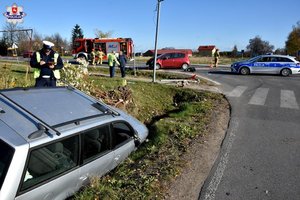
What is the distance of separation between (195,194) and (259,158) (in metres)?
2.21

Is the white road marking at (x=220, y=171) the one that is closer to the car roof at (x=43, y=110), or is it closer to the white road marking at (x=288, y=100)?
the car roof at (x=43, y=110)

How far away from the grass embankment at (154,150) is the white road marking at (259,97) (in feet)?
4.23

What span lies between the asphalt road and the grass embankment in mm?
724

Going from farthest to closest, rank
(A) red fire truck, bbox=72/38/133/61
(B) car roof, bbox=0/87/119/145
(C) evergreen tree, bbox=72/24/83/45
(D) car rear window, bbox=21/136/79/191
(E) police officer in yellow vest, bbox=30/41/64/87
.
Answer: (C) evergreen tree, bbox=72/24/83/45
(A) red fire truck, bbox=72/38/133/61
(E) police officer in yellow vest, bbox=30/41/64/87
(B) car roof, bbox=0/87/119/145
(D) car rear window, bbox=21/136/79/191

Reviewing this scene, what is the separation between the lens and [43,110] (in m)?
4.26

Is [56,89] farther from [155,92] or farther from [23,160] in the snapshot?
[155,92]

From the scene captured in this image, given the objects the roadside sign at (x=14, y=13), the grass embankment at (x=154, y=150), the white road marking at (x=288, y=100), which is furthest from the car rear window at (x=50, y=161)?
A: the roadside sign at (x=14, y=13)

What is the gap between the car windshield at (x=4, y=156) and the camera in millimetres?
3238

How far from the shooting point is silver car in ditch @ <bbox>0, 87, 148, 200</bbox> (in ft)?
11.0

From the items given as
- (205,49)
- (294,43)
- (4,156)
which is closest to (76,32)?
(205,49)

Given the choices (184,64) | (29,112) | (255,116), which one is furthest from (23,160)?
(184,64)

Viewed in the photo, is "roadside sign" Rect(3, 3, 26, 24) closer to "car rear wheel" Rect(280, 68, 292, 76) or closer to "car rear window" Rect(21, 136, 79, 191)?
"car rear window" Rect(21, 136, 79, 191)

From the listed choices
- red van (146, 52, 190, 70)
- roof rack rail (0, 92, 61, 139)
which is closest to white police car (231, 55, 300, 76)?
red van (146, 52, 190, 70)

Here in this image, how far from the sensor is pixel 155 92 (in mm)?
14438
